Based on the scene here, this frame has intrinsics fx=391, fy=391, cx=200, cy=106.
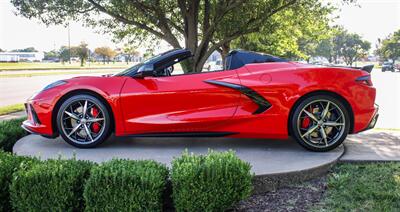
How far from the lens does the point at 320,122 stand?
4215 millimetres

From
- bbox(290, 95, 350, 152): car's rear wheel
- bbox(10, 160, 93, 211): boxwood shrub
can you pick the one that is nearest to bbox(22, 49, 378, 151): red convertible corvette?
bbox(290, 95, 350, 152): car's rear wheel

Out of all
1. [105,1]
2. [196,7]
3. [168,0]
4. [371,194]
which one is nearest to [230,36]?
[196,7]

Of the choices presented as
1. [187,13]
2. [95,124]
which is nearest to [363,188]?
[95,124]

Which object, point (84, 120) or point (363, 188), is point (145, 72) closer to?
point (84, 120)

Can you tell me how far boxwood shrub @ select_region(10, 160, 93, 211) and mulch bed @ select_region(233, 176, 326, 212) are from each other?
1267mm

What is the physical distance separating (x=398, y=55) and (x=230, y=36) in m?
74.2

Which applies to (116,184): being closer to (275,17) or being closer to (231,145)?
(231,145)

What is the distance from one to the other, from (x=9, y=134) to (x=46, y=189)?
243 cm

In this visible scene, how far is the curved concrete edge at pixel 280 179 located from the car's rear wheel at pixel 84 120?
191 cm

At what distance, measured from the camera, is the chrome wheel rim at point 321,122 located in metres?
4.22

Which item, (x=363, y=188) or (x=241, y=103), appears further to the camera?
(x=241, y=103)

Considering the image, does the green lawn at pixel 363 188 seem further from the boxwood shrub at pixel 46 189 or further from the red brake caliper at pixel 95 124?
the red brake caliper at pixel 95 124

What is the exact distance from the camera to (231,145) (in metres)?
4.64

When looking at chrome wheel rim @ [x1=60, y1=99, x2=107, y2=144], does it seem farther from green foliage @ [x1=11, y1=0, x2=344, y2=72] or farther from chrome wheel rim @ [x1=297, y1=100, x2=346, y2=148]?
green foliage @ [x1=11, y1=0, x2=344, y2=72]
